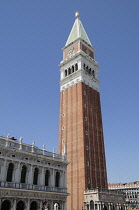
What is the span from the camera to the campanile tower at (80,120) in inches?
1890

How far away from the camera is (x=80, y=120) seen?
53562 millimetres

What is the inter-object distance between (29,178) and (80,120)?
22.9m

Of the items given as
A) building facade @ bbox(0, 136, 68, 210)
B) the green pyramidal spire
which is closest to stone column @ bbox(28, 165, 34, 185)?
building facade @ bbox(0, 136, 68, 210)

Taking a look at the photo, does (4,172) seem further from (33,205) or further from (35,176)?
(33,205)

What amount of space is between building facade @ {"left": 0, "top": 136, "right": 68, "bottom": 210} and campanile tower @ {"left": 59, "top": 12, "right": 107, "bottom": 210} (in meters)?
9.17

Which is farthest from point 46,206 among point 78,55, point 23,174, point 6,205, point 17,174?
point 78,55

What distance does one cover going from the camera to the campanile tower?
157ft

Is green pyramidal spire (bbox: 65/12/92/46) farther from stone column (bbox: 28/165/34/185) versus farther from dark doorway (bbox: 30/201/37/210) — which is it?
dark doorway (bbox: 30/201/37/210)

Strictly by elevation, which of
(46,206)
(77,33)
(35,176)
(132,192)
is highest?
(77,33)

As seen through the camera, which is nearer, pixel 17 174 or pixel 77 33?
pixel 17 174

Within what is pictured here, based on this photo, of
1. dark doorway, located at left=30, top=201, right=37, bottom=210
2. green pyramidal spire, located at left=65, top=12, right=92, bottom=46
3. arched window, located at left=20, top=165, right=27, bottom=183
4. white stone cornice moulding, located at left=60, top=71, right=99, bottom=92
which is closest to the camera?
arched window, located at left=20, top=165, right=27, bottom=183

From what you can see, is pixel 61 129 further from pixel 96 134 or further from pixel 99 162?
pixel 99 162

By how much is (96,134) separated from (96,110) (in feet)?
23.7

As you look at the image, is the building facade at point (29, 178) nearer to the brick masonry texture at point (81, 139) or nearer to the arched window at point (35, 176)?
the arched window at point (35, 176)
